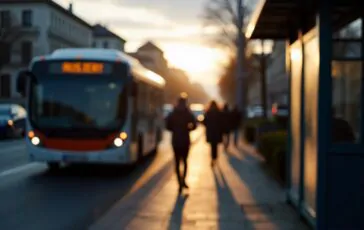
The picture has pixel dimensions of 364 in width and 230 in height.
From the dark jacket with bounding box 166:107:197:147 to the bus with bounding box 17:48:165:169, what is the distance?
2.54 m

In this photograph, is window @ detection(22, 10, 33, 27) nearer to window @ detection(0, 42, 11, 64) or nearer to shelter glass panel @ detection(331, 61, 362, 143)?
window @ detection(0, 42, 11, 64)

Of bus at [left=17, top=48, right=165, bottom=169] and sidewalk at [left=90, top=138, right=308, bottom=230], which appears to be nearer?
sidewalk at [left=90, top=138, right=308, bottom=230]

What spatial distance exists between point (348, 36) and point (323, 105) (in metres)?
0.89

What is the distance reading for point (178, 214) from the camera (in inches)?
380

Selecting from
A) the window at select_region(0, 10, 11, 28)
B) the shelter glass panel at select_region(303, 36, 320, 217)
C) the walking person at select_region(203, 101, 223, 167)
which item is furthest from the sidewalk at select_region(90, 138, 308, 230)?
the window at select_region(0, 10, 11, 28)

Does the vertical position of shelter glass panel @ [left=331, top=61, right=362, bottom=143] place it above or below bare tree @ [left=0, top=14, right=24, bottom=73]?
below

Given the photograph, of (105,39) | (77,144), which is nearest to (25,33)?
(105,39)

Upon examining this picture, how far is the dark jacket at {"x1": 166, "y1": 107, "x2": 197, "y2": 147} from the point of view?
12133 mm

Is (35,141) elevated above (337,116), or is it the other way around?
(337,116)

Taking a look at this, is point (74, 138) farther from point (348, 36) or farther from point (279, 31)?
point (348, 36)

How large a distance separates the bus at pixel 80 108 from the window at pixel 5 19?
57.5 m

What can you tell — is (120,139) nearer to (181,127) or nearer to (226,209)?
(181,127)

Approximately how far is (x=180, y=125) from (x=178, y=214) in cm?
280

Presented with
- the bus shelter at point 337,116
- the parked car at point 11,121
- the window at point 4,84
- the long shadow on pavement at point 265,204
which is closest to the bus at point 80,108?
the long shadow on pavement at point 265,204
